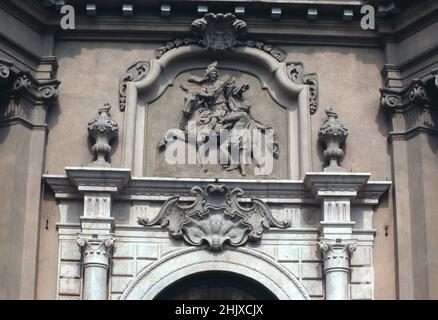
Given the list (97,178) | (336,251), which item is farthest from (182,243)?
(336,251)

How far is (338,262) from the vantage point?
1872cm

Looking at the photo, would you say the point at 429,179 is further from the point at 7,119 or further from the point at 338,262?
the point at 7,119

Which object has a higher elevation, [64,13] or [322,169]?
[64,13]

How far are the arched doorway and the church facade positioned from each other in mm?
22

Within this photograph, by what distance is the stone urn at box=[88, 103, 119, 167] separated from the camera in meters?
19.4

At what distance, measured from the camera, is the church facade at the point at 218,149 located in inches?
744

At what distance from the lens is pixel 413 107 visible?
1972 centimetres

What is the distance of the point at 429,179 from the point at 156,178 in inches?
165

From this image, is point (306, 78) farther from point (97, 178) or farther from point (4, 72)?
point (4, 72)

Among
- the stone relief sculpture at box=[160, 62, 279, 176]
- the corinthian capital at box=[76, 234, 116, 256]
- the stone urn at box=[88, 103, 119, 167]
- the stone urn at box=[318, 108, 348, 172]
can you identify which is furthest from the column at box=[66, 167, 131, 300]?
the stone urn at box=[318, 108, 348, 172]

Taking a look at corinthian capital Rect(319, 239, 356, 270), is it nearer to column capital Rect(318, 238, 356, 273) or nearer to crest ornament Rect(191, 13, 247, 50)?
column capital Rect(318, 238, 356, 273)

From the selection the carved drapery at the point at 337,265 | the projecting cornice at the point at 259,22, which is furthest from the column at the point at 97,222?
the carved drapery at the point at 337,265

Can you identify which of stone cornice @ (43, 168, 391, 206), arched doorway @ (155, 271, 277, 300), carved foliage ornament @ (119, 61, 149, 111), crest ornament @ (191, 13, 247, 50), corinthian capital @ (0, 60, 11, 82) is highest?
crest ornament @ (191, 13, 247, 50)

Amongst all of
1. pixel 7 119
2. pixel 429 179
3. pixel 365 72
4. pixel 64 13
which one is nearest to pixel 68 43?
pixel 64 13
